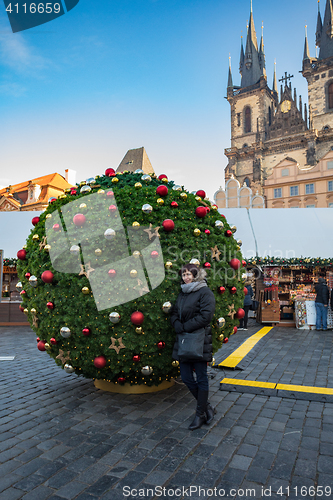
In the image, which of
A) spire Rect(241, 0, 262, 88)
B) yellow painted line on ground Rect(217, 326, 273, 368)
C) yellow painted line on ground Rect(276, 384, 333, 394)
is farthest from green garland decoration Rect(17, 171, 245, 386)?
spire Rect(241, 0, 262, 88)

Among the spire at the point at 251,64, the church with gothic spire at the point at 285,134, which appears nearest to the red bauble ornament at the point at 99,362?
A: the church with gothic spire at the point at 285,134

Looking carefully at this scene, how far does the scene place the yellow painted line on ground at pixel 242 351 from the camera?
21.3ft

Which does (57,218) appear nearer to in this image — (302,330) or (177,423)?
(177,423)

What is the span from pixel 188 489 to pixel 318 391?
3049 millimetres

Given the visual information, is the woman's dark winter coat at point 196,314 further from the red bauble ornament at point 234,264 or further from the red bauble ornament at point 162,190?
the red bauble ornament at point 162,190

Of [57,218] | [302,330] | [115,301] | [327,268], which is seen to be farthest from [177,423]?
[327,268]

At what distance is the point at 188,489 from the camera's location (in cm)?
264

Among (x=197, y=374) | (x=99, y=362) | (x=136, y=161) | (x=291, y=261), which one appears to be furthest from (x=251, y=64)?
(x=99, y=362)

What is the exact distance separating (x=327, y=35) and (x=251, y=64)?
1415 centimetres

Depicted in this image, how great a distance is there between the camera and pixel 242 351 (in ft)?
25.1

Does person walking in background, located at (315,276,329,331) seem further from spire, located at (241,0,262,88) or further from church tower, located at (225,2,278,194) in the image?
spire, located at (241,0,262,88)

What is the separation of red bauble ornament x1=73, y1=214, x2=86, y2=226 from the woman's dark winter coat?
4.99 ft

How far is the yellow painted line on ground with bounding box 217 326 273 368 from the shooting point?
255 inches

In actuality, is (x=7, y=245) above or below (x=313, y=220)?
below
